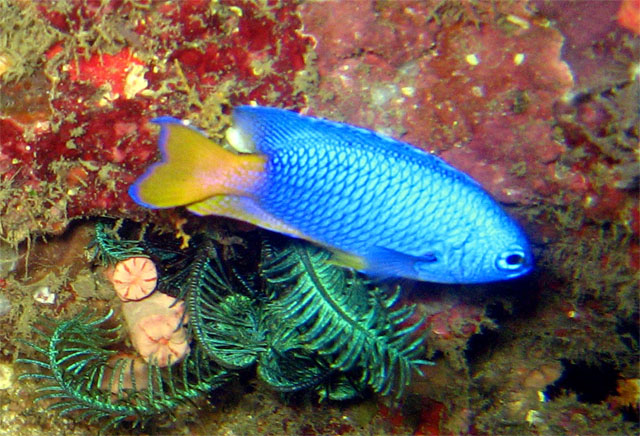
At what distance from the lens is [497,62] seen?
2.92 m

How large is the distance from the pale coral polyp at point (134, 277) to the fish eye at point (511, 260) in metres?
2.50

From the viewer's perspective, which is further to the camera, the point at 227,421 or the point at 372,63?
the point at 227,421

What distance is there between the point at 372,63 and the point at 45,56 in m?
2.00

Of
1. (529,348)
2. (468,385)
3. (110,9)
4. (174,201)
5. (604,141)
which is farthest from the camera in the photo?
(529,348)

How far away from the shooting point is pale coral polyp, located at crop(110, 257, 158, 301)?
3.18 m

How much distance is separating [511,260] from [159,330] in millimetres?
2583

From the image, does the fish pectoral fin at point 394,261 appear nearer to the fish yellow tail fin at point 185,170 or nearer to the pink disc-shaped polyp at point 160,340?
the fish yellow tail fin at point 185,170

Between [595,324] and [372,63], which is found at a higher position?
[372,63]

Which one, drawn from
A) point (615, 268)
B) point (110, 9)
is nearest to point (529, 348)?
point (615, 268)

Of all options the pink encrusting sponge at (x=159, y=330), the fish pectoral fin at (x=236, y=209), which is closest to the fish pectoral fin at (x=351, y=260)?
the fish pectoral fin at (x=236, y=209)

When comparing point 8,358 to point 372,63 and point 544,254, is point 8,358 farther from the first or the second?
point 544,254

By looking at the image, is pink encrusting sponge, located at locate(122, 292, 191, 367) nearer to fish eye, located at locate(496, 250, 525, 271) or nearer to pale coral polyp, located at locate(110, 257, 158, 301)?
pale coral polyp, located at locate(110, 257, 158, 301)

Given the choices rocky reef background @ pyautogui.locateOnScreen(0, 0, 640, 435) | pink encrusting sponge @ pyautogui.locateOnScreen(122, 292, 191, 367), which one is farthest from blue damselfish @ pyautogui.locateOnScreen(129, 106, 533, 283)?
pink encrusting sponge @ pyautogui.locateOnScreen(122, 292, 191, 367)

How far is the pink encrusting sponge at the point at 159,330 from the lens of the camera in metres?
3.23
